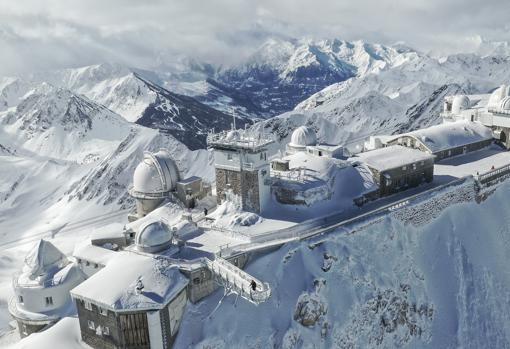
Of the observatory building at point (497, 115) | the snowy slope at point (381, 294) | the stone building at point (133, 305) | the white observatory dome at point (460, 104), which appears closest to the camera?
the stone building at point (133, 305)

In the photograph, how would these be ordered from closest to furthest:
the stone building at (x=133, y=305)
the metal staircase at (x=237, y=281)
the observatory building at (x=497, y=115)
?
the stone building at (x=133, y=305)
the metal staircase at (x=237, y=281)
the observatory building at (x=497, y=115)

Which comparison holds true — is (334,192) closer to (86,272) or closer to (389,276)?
(389,276)

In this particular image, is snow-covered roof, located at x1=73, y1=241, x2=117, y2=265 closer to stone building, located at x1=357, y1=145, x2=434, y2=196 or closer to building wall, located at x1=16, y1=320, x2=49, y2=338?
building wall, located at x1=16, y1=320, x2=49, y2=338

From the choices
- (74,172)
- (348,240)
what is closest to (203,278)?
(348,240)

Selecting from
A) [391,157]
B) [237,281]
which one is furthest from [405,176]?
[237,281]

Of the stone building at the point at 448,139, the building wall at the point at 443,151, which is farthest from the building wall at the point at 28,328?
the stone building at the point at 448,139

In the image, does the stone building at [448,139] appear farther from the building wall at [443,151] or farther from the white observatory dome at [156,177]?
the white observatory dome at [156,177]
